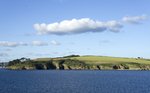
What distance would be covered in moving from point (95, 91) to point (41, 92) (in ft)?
58.7

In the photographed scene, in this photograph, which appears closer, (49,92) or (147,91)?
(49,92)

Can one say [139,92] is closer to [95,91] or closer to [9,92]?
[95,91]

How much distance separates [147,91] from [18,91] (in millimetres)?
42911

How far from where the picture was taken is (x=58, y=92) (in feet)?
363

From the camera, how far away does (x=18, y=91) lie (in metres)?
113

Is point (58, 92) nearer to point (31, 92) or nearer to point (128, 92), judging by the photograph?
point (31, 92)

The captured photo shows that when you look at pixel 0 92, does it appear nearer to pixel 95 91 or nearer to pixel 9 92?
pixel 9 92

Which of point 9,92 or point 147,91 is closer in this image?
point 9,92

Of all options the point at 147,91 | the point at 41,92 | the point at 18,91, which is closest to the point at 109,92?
the point at 147,91

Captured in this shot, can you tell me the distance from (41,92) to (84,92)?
1355 centimetres

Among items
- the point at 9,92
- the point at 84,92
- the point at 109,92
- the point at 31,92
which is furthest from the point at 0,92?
the point at 109,92

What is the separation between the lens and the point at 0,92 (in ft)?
358

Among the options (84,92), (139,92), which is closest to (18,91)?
(84,92)

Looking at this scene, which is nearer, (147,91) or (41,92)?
(41,92)
